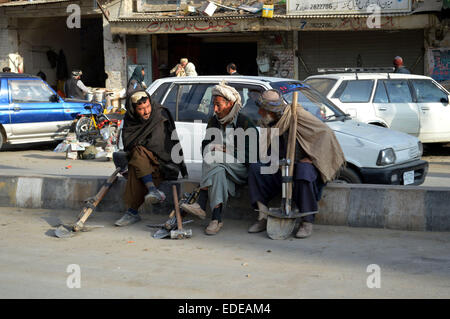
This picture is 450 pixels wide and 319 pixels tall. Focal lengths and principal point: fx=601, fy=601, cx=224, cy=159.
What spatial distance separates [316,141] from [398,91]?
591cm

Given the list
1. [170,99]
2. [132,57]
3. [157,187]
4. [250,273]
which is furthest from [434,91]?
[132,57]

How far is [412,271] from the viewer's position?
4.73m

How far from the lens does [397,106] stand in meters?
11.1

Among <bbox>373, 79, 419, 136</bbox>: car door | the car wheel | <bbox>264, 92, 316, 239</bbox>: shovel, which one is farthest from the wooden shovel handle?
<bbox>373, 79, 419, 136</bbox>: car door

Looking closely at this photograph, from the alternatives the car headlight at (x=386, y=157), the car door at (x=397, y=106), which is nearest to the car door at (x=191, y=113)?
the car headlight at (x=386, y=157)

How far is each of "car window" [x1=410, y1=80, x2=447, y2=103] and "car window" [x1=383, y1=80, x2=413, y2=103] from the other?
0.60 feet

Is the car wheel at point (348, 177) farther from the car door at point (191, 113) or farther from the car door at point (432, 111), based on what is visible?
the car door at point (432, 111)

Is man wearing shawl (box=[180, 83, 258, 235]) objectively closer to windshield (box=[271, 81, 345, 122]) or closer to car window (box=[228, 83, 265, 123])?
car window (box=[228, 83, 265, 123])

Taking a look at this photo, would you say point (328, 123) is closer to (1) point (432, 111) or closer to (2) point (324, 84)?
(2) point (324, 84)

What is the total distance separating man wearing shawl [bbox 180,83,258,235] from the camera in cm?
602

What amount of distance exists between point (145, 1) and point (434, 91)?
408 inches

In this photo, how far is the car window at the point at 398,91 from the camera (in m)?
11.1
